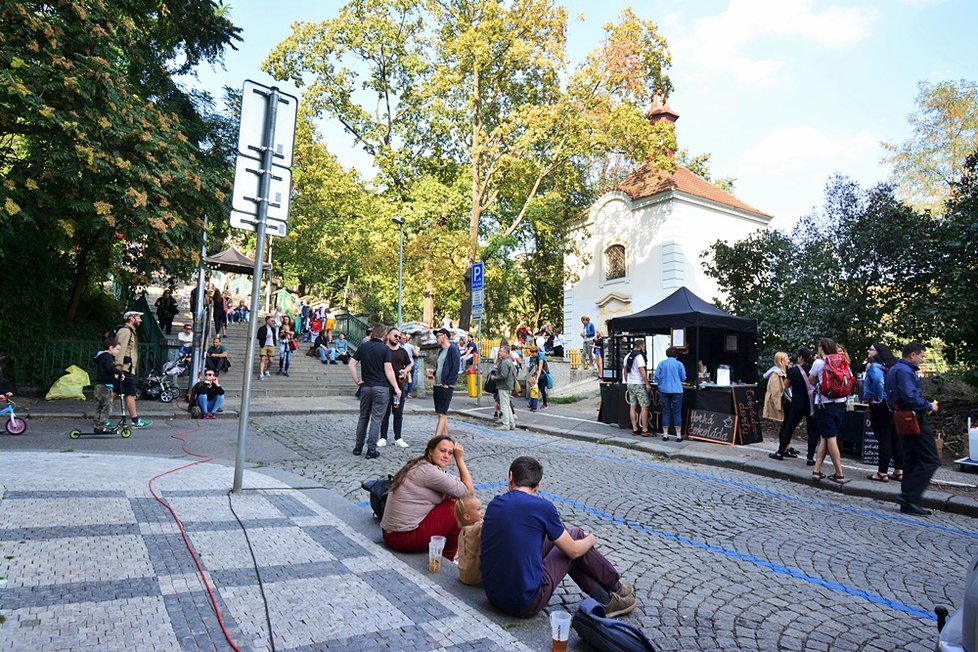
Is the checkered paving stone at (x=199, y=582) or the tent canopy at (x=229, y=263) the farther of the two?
the tent canopy at (x=229, y=263)

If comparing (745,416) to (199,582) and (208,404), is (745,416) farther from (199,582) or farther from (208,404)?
(208,404)

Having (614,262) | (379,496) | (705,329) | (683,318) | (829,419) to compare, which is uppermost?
(614,262)

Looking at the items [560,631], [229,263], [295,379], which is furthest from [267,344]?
[560,631]

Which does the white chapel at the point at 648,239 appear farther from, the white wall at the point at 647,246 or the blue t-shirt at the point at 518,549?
the blue t-shirt at the point at 518,549

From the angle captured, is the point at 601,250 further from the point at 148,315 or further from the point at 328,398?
the point at 148,315

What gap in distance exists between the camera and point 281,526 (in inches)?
198

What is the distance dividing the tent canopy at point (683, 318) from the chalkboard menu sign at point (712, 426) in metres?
2.13

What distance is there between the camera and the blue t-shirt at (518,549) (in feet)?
11.5

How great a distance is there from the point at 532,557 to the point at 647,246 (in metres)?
25.6

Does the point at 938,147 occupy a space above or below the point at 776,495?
above

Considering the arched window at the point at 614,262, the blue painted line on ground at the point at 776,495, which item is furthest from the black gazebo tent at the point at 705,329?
the arched window at the point at 614,262

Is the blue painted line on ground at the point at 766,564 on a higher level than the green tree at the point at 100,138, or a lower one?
lower

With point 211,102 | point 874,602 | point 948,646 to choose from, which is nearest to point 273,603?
point 948,646

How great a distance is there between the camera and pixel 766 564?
4848 mm
